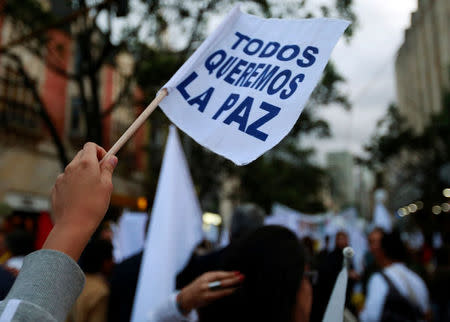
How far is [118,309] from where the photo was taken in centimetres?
361

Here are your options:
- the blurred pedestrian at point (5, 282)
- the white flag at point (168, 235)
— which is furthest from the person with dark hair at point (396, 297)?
the blurred pedestrian at point (5, 282)

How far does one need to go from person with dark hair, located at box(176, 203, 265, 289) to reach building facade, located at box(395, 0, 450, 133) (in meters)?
24.7

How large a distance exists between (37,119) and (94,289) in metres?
14.7

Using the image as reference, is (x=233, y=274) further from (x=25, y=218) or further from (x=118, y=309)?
(x=25, y=218)

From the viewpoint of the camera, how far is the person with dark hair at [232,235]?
3.32m

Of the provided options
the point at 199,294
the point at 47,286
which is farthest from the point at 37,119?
the point at 47,286

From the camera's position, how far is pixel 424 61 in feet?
121

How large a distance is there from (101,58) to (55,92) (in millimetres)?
10192

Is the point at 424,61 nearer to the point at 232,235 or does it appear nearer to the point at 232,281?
the point at 232,235

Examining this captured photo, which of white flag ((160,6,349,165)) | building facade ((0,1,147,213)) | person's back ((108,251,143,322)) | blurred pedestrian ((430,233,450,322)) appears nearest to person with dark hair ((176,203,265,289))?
person's back ((108,251,143,322))

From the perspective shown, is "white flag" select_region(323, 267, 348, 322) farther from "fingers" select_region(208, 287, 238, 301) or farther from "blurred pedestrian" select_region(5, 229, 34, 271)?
"blurred pedestrian" select_region(5, 229, 34, 271)

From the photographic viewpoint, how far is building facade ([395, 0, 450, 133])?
1182 inches

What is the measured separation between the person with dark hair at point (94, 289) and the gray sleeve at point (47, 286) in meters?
2.85

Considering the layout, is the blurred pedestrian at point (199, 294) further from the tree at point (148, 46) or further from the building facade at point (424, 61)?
the building facade at point (424, 61)
